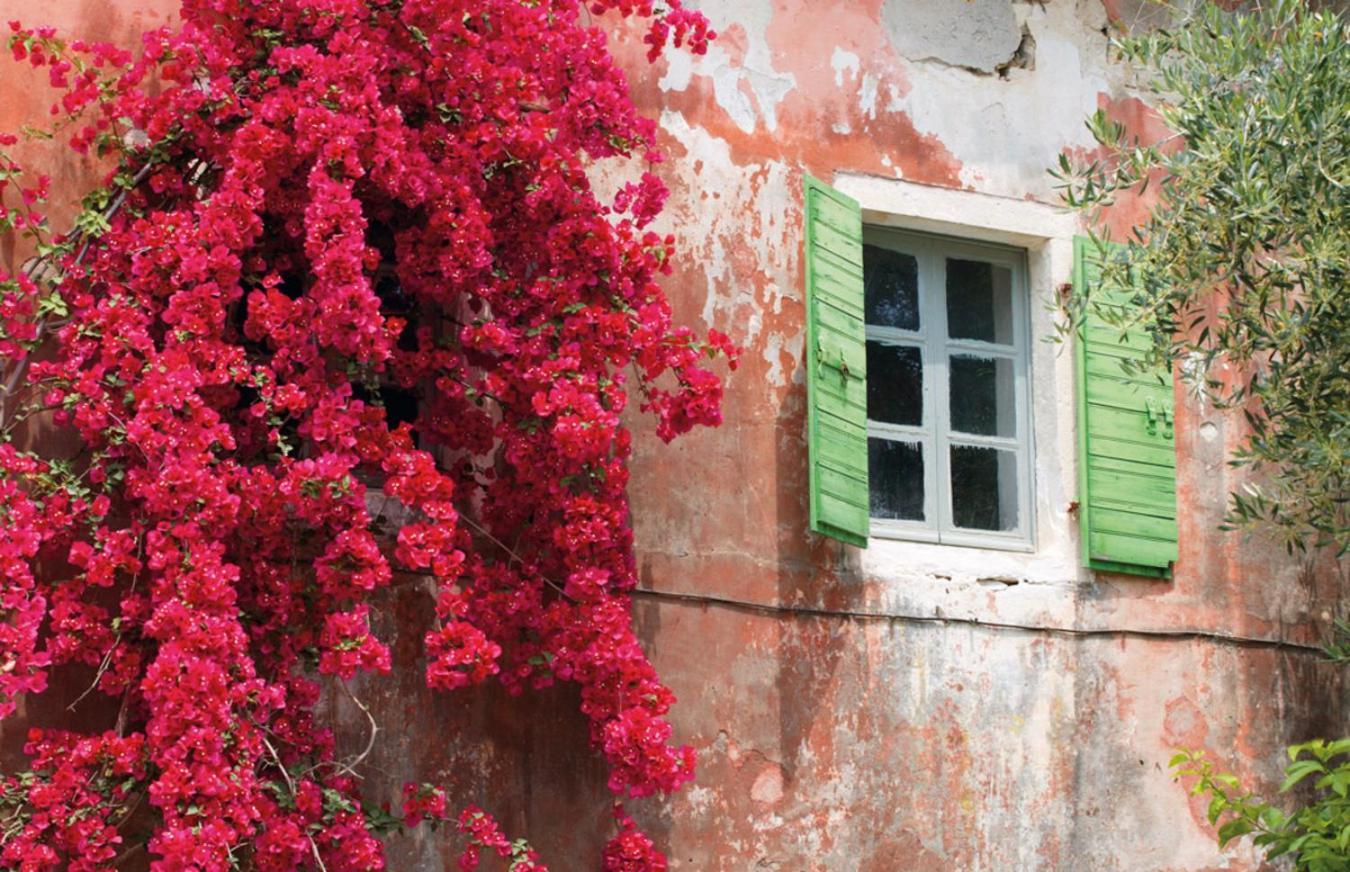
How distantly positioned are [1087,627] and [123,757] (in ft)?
12.5

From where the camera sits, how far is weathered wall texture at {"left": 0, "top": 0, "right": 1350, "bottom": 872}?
23.3ft

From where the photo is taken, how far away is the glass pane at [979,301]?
822 cm

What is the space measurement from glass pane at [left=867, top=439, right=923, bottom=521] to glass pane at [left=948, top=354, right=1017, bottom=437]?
26 centimetres

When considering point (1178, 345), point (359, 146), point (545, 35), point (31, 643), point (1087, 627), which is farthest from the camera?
point (1087, 627)

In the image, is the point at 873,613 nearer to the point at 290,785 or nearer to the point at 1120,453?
the point at 1120,453

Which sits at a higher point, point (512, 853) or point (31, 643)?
point (31, 643)

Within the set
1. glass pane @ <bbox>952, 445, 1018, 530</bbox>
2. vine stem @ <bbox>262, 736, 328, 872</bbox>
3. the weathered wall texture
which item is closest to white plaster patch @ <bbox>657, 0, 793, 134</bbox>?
the weathered wall texture

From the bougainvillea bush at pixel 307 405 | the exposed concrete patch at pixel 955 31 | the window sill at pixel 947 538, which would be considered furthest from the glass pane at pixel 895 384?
the bougainvillea bush at pixel 307 405

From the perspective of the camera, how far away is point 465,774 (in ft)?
22.3

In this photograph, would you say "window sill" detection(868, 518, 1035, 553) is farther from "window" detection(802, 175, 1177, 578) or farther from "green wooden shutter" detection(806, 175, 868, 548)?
"green wooden shutter" detection(806, 175, 868, 548)

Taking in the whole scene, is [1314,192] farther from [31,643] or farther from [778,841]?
[31,643]

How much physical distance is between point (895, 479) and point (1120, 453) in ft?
2.98

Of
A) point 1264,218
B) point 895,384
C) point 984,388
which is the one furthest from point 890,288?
point 1264,218

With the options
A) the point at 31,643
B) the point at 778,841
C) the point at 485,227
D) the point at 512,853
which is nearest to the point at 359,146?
the point at 485,227
